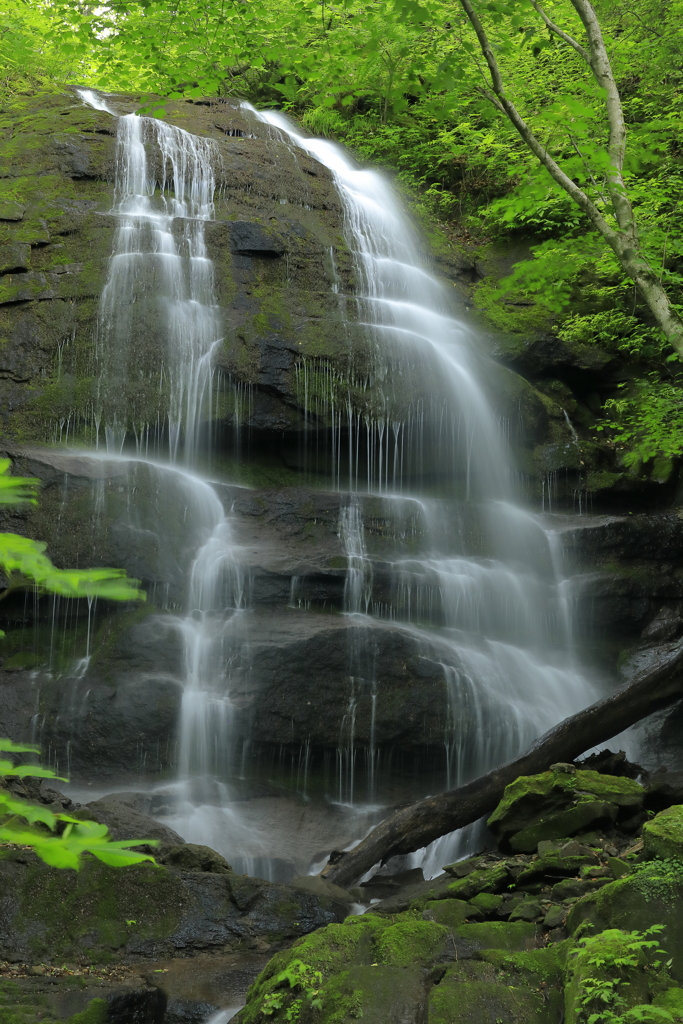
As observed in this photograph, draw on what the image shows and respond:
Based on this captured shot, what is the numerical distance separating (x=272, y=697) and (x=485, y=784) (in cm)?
248

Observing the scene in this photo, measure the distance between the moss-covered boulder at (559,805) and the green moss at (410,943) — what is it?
1.71 metres

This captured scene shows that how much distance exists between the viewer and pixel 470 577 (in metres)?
9.67

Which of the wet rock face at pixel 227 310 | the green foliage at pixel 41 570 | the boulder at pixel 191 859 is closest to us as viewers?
the green foliage at pixel 41 570

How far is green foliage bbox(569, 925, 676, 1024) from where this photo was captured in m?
3.20

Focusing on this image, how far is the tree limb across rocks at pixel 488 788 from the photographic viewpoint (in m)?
6.57

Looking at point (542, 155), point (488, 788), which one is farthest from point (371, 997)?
point (542, 155)

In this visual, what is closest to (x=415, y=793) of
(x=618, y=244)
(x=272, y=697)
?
(x=272, y=697)

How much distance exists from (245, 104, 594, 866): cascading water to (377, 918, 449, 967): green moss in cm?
304

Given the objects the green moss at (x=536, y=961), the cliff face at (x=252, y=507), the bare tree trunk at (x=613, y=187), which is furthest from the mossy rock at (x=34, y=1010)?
the bare tree trunk at (x=613, y=187)

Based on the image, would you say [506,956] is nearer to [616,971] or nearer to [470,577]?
[616,971]

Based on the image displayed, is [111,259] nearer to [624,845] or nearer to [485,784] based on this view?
[485,784]

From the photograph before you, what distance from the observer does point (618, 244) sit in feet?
19.4

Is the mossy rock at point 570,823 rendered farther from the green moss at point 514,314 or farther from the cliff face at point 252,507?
the green moss at point 514,314

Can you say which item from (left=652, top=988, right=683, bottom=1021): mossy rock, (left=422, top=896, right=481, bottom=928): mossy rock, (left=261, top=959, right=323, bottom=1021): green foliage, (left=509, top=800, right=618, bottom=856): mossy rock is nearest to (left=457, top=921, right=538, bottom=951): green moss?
(left=422, top=896, right=481, bottom=928): mossy rock
